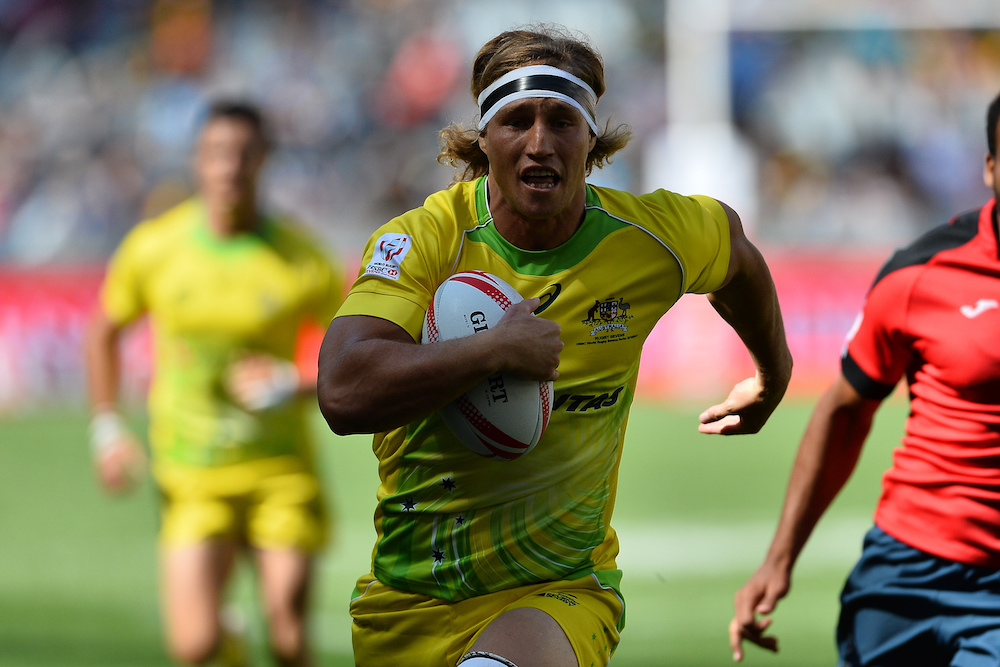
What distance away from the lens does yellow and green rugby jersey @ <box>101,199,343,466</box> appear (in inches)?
256

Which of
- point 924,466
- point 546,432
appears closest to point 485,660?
point 546,432

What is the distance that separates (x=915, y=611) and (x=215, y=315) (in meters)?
3.82

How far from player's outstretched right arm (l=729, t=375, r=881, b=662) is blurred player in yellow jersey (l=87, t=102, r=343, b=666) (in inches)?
98.5

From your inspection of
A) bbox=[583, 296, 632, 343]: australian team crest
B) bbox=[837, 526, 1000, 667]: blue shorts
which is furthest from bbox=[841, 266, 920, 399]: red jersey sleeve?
bbox=[583, 296, 632, 343]: australian team crest

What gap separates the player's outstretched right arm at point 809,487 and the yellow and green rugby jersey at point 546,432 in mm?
754

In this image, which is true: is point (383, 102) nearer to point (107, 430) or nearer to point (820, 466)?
point (107, 430)

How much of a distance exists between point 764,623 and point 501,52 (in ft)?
6.95

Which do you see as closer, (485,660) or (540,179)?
(485,660)

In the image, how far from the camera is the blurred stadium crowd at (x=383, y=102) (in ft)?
64.5

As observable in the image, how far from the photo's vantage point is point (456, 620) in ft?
12.2

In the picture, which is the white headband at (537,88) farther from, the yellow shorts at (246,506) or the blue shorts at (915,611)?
the yellow shorts at (246,506)

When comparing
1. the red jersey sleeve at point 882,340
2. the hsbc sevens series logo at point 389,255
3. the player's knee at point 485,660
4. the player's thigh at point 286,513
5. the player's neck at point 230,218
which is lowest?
the player's knee at point 485,660

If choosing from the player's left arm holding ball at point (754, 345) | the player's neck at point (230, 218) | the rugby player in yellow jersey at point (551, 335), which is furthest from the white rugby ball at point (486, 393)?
the player's neck at point (230, 218)

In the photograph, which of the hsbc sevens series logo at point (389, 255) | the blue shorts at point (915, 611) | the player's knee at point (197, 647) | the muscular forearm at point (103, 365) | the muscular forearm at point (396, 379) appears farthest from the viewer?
the muscular forearm at point (103, 365)
